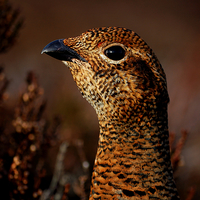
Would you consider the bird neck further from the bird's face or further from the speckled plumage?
the bird's face

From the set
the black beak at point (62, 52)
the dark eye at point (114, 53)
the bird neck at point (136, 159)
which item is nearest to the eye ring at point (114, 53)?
the dark eye at point (114, 53)

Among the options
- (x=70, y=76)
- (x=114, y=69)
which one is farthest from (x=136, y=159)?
(x=70, y=76)

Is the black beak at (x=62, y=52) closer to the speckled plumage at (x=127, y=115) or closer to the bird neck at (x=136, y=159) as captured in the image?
the speckled plumage at (x=127, y=115)

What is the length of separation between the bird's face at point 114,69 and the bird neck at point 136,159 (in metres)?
0.13

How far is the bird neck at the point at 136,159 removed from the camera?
1.67 metres

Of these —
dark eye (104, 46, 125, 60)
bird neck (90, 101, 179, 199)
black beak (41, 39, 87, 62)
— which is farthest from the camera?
black beak (41, 39, 87, 62)

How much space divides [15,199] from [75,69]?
1.95 meters

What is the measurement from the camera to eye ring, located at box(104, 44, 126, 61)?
1.79 metres

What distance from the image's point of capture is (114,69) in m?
1.78

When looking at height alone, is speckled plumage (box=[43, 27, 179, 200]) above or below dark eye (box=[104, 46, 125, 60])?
below

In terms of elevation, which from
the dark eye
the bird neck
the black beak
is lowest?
the bird neck

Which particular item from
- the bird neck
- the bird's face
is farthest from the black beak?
the bird neck

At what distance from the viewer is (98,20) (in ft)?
42.3

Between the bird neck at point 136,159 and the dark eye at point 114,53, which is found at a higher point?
the dark eye at point 114,53
